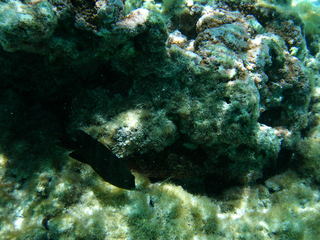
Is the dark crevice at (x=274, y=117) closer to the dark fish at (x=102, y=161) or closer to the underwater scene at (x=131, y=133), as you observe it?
the underwater scene at (x=131, y=133)

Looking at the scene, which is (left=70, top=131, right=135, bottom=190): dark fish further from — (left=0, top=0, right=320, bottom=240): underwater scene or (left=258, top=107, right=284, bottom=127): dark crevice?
(left=258, top=107, right=284, bottom=127): dark crevice

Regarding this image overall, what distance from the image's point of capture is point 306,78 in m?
4.68

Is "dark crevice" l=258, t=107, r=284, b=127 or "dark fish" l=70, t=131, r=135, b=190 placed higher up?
"dark crevice" l=258, t=107, r=284, b=127

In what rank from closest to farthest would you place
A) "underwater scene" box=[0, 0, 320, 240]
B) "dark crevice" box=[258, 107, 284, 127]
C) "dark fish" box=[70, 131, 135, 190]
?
"underwater scene" box=[0, 0, 320, 240] → "dark fish" box=[70, 131, 135, 190] → "dark crevice" box=[258, 107, 284, 127]

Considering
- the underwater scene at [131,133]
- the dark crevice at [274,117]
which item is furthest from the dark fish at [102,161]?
the dark crevice at [274,117]

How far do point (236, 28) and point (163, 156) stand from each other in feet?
8.58

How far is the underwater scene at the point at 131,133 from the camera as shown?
2738 millimetres

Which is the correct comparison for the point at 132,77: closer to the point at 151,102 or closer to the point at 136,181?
the point at 151,102

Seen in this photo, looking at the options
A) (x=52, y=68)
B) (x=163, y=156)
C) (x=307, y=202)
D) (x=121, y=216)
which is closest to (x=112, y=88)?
(x=52, y=68)

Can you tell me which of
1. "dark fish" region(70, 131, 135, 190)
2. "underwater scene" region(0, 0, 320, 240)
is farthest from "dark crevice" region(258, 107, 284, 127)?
"dark fish" region(70, 131, 135, 190)

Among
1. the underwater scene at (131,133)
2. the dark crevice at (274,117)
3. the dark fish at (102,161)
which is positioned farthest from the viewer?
the dark crevice at (274,117)

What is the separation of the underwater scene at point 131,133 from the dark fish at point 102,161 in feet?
0.05

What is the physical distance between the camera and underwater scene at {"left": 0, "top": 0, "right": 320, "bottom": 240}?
274cm

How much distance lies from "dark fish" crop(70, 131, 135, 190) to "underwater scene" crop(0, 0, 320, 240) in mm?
16
